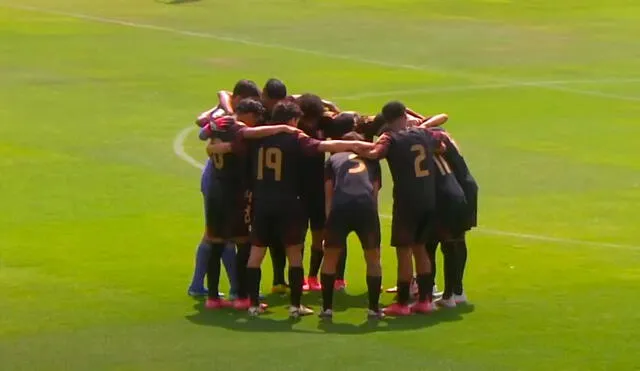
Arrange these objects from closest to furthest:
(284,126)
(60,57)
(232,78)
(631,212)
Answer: (284,126), (631,212), (232,78), (60,57)

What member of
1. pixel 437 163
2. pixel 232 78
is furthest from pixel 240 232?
pixel 232 78

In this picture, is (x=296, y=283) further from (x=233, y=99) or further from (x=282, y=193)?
(x=233, y=99)

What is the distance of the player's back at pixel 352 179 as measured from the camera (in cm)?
1448

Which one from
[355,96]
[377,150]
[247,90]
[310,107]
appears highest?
[247,90]

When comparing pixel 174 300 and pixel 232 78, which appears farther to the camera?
pixel 232 78

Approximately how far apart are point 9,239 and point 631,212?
25.7ft

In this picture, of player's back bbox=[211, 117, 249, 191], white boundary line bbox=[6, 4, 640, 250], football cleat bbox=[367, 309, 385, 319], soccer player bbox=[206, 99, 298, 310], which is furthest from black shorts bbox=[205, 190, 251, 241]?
white boundary line bbox=[6, 4, 640, 250]

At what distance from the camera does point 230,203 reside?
15.1 m

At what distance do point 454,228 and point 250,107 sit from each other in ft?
7.47

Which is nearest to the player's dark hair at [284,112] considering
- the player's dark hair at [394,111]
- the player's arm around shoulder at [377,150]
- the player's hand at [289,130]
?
the player's hand at [289,130]

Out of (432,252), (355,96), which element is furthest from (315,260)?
(355,96)

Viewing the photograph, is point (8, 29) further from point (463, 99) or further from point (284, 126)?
point (284, 126)

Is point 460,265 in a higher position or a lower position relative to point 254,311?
higher

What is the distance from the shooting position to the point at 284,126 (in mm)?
14641
